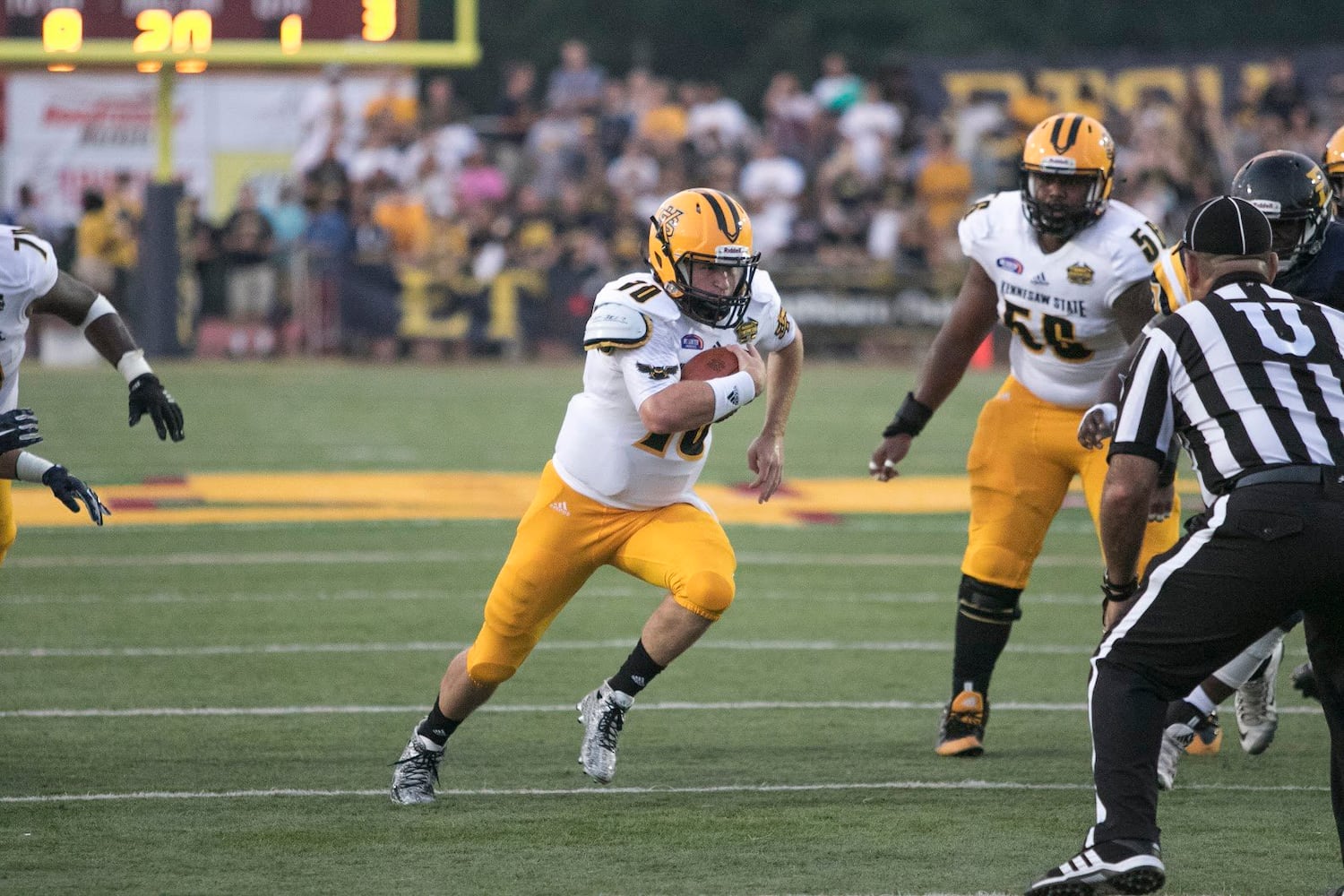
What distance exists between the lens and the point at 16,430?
17.8ft

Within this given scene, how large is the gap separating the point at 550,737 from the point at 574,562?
983mm

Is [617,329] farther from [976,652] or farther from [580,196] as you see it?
[580,196]

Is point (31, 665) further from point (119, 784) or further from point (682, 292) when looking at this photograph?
point (682, 292)

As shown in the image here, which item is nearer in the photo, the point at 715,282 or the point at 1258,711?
the point at 715,282

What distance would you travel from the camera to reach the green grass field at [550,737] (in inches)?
184

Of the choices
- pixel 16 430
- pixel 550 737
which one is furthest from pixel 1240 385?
pixel 16 430

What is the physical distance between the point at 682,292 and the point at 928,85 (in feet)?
60.5

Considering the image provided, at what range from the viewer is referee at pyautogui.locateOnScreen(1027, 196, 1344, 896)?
405 cm

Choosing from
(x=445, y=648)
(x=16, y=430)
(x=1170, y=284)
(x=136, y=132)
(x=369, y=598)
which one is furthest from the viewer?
(x=136, y=132)

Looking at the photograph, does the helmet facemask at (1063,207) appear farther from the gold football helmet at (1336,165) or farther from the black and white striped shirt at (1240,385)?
the black and white striped shirt at (1240,385)

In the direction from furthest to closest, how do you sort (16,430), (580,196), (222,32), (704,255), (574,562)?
(580,196) → (222,32) → (16,430) → (574,562) → (704,255)

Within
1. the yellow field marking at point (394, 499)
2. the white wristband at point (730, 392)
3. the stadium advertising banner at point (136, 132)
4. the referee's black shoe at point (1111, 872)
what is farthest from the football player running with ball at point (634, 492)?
the stadium advertising banner at point (136, 132)

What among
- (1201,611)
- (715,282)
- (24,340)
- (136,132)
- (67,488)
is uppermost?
(136,132)

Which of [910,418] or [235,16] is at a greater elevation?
[235,16]
